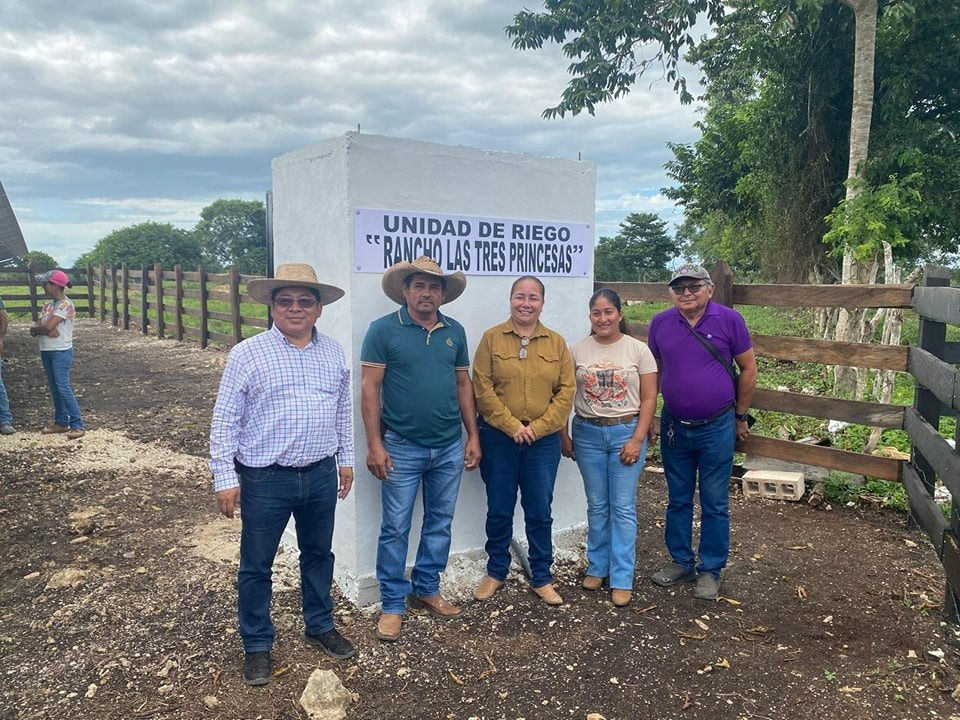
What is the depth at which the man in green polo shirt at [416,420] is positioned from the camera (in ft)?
10.9

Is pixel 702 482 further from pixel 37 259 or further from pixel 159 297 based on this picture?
pixel 37 259

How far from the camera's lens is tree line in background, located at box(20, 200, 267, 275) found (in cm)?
4547

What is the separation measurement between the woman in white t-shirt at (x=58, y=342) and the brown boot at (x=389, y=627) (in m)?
5.21

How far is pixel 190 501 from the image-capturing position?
5.36 metres

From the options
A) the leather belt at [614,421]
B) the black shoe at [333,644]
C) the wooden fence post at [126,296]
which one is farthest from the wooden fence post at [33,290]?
the leather belt at [614,421]

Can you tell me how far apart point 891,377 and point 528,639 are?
4057 mm

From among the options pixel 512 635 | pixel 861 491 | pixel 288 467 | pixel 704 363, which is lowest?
pixel 512 635

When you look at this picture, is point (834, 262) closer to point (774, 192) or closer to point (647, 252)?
point (774, 192)

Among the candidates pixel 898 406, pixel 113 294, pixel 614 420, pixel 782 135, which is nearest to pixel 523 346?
pixel 614 420

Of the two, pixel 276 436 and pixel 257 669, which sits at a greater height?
pixel 276 436

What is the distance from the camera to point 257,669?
9.94ft

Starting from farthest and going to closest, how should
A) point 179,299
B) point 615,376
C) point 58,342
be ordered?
point 179,299 → point 58,342 → point 615,376

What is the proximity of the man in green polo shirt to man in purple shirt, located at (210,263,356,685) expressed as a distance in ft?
0.85

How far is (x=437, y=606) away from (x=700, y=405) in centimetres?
171
